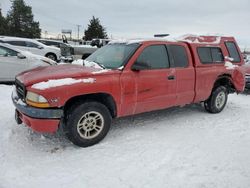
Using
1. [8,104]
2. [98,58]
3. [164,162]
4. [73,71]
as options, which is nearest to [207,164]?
[164,162]

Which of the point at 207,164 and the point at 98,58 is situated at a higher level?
the point at 98,58

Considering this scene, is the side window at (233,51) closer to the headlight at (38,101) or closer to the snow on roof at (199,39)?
the snow on roof at (199,39)

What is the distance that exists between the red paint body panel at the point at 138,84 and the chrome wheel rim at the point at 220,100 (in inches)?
18.6

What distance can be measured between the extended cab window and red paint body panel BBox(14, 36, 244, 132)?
107 millimetres

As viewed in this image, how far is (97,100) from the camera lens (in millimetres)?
4738

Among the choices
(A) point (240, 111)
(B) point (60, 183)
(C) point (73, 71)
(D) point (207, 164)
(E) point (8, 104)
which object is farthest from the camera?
(A) point (240, 111)

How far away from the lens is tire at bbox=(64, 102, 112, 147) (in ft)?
14.4

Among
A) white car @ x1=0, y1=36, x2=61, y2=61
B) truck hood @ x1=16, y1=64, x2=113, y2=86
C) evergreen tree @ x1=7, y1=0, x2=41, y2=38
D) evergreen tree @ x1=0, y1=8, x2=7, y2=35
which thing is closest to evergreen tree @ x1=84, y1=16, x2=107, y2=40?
evergreen tree @ x1=7, y1=0, x2=41, y2=38

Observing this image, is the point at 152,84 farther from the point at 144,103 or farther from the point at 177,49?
the point at 177,49

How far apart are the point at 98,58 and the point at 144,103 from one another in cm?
131

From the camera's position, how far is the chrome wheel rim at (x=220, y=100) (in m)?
6.94

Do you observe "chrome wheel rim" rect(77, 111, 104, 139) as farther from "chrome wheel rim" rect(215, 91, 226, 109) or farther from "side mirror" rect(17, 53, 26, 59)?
"side mirror" rect(17, 53, 26, 59)

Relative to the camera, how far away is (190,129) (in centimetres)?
563

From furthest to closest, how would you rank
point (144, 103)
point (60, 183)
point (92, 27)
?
point (92, 27) → point (144, 103) → point (60, 183)
